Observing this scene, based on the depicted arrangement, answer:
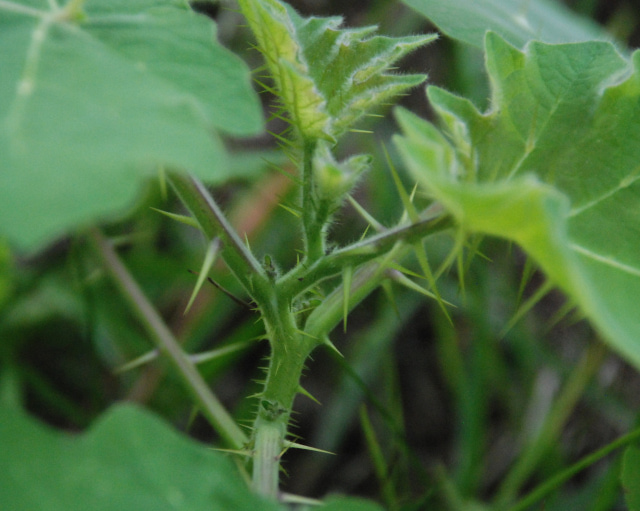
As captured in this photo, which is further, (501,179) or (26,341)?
(26,341)

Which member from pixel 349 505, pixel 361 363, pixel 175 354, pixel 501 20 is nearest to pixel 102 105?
pixel 349 505

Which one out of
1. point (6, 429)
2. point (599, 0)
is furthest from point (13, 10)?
point (599, 0)

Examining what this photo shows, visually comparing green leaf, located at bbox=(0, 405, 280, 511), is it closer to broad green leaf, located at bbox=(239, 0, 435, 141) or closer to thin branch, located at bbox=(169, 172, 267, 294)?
thin branch, located at bbox=(169, 172, 267, 294)

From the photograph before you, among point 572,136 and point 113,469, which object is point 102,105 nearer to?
point 113,469

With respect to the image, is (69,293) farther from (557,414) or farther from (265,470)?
(557,414)

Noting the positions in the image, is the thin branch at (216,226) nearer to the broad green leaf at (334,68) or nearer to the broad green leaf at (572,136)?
the broad green leaf at (334,68)

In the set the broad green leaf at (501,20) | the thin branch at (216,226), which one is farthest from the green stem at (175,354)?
the broad green leaf at (501,20)
